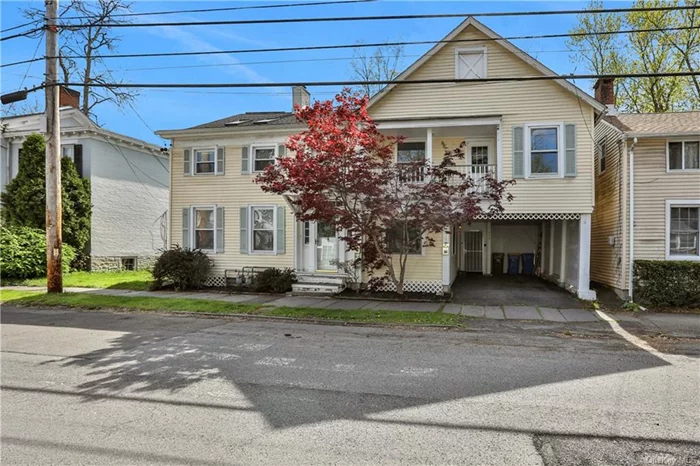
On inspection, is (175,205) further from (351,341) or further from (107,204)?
(351,341)

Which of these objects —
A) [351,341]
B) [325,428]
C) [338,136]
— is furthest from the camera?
[338,136]

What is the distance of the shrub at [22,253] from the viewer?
16656 mm

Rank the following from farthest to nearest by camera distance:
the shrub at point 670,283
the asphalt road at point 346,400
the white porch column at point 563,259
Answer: the white porch column at point 563,259 → the shrub at point 670,283 → the asphalt road at point 346,400

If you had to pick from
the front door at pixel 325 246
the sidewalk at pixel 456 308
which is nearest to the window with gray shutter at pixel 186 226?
the sidewalk at pixel 456 308

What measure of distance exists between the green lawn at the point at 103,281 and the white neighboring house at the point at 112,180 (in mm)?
1520

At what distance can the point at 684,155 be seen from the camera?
42.4 ft

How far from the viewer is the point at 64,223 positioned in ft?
60.0

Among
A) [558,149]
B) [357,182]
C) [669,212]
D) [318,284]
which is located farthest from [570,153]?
[318,284]

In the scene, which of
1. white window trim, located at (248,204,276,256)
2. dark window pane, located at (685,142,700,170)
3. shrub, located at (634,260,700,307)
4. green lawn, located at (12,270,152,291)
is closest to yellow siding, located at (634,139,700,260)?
dark window pane, located at (685,142,700,170)

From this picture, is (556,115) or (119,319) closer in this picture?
(119,319)

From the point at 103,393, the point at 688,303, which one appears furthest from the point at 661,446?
the point at 688,303

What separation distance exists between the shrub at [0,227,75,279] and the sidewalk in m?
4.08

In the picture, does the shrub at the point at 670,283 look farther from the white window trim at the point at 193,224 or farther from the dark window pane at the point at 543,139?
the white window trim at the point at 193,224

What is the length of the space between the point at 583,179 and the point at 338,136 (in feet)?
25.9
